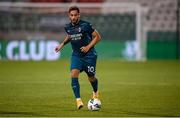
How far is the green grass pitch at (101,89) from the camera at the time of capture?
1130cm

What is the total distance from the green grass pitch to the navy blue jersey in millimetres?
1045

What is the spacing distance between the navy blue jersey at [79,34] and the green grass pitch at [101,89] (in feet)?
3.43

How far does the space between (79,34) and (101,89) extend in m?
4.20

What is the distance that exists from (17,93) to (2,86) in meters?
1.73

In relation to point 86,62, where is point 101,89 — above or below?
below

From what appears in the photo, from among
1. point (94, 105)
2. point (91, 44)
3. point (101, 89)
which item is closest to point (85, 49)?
point (91, 44)

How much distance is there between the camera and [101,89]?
15.7 meters

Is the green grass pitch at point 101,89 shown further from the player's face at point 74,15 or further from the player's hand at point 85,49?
the player's face at point 74,15

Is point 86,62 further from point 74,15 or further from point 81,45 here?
point 74,15

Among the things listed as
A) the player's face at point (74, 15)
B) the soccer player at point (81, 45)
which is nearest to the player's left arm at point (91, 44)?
the soccer player at point (81, 45)

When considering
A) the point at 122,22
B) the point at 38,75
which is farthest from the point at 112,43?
the point at 38,75

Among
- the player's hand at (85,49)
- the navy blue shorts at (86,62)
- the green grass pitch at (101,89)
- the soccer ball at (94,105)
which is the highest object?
the player's hand at (85,49)

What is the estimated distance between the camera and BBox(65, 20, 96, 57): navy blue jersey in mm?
11672

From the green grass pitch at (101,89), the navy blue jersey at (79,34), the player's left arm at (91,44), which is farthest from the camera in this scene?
the navy blue jersey at (79,34)
